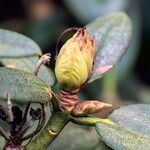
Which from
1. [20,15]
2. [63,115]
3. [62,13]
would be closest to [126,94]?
[62,13]

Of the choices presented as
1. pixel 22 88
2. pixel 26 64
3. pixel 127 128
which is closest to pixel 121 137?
pixel 127 128

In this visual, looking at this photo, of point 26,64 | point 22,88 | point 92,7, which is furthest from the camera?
point 92,7

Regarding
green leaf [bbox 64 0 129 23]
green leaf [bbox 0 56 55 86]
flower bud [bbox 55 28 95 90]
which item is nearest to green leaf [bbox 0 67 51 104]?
flower bud [bbox 55 28 95 90]

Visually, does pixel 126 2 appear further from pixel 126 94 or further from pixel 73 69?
pixel 73 69

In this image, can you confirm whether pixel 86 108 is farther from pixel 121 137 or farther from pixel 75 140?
pixel 75 140

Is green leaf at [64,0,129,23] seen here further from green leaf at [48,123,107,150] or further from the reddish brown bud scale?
the reddish brown bud scale

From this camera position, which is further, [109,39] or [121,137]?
[109,39]

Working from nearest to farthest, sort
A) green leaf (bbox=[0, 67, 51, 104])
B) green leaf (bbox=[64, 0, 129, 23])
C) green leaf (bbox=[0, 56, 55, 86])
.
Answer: green leaf (bbox=[0, 67, 51, 104]), green leaf (bbox=[0, 56, 55, 86]), green leaf (bbox=[64, 0, 129, 23])
